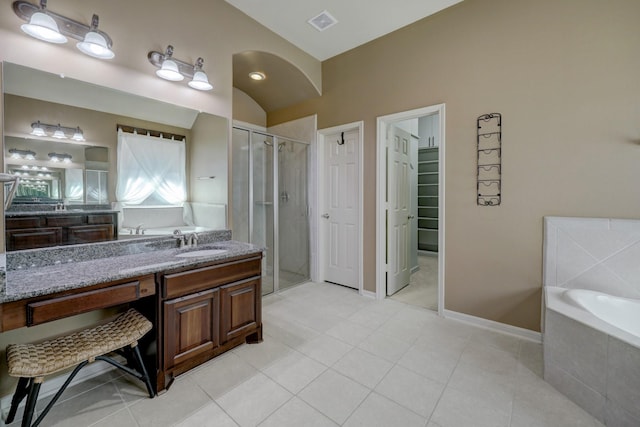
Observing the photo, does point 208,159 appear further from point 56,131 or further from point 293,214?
point 293,214

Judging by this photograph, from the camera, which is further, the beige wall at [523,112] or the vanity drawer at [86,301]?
the beige wall at [523,112]

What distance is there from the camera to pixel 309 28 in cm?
299

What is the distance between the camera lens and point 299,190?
3.81 m

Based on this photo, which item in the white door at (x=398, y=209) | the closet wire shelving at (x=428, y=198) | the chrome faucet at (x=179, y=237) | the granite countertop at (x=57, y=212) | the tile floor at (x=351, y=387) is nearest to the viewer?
the tile floor at (x=351, y=387)

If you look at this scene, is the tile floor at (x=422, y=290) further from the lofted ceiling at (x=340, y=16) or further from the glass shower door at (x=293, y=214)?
the lofted ceiling at (x=340, y=16)

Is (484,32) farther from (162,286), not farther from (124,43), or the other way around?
(162,286)

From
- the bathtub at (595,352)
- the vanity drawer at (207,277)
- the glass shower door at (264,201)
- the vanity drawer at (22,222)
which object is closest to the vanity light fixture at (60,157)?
the vanity drawer at (22,222)

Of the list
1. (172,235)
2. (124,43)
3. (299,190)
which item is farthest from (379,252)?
(124,43)

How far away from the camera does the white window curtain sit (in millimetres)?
2061

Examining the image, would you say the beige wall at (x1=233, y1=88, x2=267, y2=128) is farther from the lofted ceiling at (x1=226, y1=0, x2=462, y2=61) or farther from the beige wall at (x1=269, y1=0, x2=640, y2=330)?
the beige wall at (x1=269, y1=0, x2=640, y2=330)

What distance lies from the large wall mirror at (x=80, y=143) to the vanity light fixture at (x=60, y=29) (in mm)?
217

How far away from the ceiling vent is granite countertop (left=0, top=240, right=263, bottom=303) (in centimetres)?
242

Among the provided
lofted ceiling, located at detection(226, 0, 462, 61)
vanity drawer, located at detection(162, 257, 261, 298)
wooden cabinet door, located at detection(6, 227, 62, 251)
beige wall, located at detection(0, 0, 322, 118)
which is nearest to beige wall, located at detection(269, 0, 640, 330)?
lofted ceiling, located at detection(226, 0, 462, 61)

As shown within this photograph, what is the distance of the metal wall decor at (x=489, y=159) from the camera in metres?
2.43
